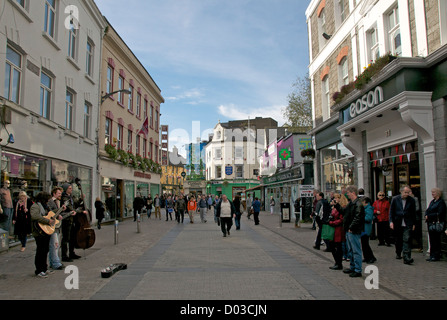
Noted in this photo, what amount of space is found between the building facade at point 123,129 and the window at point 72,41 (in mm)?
2587

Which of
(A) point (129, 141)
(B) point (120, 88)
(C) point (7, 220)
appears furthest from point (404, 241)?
(A) point (129, 141)

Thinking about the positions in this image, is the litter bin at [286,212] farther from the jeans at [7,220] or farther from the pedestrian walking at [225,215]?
the jeans at [7,220]

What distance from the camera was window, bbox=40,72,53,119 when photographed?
42.5 feet

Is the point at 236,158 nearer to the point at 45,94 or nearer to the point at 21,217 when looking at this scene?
the point at 45,94

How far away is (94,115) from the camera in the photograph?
60.7ft

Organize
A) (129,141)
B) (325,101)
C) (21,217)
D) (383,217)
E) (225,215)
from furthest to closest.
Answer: (129,141), (325,101), (225,215), (383,217), (21,217)

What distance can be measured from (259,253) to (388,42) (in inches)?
318

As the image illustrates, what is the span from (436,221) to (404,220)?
66cm

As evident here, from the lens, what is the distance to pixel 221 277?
21.9 ft

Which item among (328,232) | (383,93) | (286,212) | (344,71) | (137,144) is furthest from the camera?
(137,144)

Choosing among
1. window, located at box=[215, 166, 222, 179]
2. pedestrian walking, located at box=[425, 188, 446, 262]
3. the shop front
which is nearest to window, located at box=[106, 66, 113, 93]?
the shop front

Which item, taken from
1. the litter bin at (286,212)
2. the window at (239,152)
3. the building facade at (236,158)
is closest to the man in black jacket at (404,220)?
the litter bin at (286,212)

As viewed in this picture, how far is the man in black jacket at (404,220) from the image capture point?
7934 millimetres
